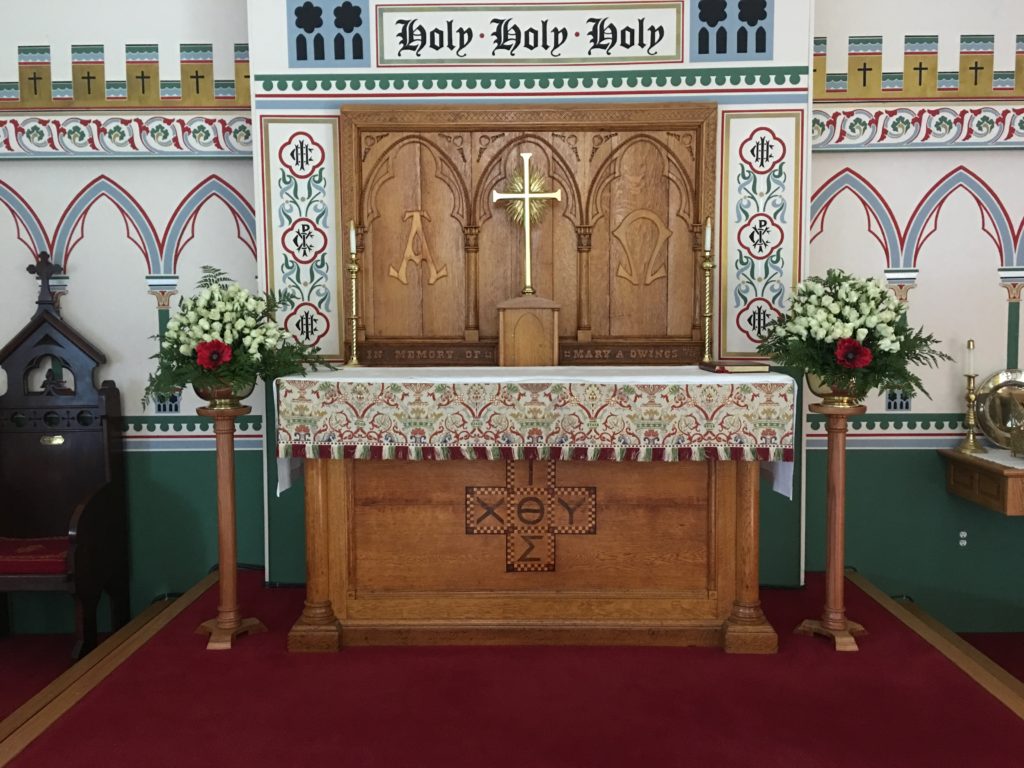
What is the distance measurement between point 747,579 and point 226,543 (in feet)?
7.98

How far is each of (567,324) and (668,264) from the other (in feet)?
2.19

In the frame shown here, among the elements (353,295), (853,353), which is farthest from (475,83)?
(853,353)

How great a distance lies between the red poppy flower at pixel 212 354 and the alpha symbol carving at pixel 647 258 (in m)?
2.20

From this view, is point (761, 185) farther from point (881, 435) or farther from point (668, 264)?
point (881, 435)

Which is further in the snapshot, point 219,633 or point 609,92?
point 609,92

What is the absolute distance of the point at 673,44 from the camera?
4.55 meters

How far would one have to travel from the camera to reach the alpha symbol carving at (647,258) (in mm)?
4633

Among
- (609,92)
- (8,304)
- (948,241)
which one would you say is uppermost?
(609,92)

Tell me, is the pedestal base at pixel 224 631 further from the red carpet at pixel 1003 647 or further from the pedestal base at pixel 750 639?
the red carpet at pixel 1003 647

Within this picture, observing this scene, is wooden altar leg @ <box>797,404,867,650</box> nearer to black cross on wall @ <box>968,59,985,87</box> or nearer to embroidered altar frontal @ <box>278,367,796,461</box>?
embroidered altar frontal @ <box>278,367,796,461</box>

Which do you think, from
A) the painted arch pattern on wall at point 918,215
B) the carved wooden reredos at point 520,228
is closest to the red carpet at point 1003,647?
the painted arch pattern on wall at point 918,215

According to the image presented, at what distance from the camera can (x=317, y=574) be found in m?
3.72

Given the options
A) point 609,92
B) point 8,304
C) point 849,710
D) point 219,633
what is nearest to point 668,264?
point 609,92

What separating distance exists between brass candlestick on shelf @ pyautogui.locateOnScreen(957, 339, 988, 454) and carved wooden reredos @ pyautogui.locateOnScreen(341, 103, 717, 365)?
5.57ft
